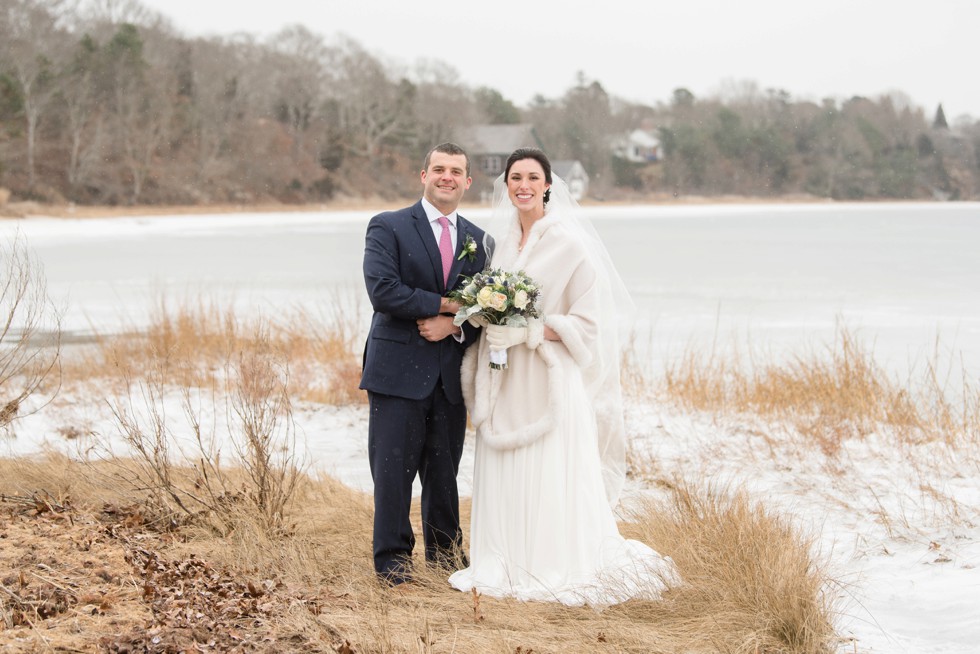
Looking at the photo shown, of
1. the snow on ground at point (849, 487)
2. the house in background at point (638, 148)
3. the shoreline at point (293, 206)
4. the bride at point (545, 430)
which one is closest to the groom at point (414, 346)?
the bride at point (545, 430)

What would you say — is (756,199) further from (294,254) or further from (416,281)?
(416,281)

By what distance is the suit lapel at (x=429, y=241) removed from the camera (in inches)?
173

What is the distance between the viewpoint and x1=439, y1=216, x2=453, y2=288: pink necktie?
14.6 ft

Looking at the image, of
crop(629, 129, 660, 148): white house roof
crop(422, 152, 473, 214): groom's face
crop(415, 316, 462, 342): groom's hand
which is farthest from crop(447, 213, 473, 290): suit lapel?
crop(629, 129, 660, 148): white house roof

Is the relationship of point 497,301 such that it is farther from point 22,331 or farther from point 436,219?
point 22,331

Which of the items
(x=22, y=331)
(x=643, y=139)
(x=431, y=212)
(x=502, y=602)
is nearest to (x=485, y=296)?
(x=431, y=212)

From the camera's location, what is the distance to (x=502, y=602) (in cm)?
414

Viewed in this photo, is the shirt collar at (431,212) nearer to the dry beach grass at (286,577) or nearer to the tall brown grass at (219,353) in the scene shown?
the dry beach grass at (286,577)

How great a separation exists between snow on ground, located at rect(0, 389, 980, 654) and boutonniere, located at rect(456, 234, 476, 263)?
1.96 metres

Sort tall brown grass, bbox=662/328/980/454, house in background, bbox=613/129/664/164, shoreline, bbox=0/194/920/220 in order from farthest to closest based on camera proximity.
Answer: house in background, bbox=613/129/664/164 < shoreline, bbox=0/194/920/220 < tall brown grass, bbox=662/328/980/454

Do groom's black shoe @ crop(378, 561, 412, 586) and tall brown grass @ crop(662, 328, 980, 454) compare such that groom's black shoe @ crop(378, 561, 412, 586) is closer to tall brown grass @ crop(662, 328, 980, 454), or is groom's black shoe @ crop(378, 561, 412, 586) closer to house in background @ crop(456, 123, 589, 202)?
tall brown grass @ crop(662, 328, 980, 454)

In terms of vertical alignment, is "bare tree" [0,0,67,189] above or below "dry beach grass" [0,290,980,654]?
above

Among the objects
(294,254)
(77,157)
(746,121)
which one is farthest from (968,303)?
(746,121)

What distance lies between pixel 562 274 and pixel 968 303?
1334cm
